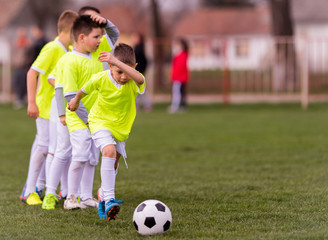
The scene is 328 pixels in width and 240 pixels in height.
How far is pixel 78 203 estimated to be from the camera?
618cm

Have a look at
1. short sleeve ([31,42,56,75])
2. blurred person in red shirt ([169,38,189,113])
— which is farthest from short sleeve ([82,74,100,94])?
blurred person in red shirt ([169,38,189,113])

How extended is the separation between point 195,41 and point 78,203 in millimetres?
16469

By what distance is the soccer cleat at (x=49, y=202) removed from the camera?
20.5ft

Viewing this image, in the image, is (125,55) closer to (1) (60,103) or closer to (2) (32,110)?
(1) (60,103)

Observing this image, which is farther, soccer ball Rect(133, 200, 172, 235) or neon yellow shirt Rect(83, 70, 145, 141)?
neon yellow shirt Rect(83, 70, 145, 141)

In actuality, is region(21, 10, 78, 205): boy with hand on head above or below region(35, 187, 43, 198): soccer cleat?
above

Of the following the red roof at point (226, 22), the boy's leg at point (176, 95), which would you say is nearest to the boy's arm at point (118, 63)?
the boy's leg at point (176, 95)

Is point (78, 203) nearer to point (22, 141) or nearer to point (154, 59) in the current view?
point (22, 141)

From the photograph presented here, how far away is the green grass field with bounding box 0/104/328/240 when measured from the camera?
17.1 ft

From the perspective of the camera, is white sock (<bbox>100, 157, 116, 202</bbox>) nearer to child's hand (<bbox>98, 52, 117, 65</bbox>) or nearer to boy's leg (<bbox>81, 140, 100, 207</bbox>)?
boy's leg (<bbox>81, 140, 100, 207</bbox>)

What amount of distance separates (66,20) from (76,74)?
0.82 meters

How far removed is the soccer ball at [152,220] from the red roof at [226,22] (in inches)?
2068

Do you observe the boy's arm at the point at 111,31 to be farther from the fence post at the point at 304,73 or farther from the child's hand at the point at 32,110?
the fence post at the point at 304,73

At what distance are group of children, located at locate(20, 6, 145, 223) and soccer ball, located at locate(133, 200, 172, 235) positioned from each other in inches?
13.7
